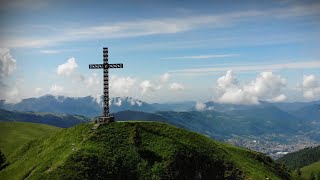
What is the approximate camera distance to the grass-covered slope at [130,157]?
268ft

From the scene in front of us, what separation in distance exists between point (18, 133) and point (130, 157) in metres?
100

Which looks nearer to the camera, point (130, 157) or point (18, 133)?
point (130, 157)

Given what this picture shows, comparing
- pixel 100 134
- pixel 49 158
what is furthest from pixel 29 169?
pixel 100 134

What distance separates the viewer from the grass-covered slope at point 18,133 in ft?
502

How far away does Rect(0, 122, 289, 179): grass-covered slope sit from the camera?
268 ft

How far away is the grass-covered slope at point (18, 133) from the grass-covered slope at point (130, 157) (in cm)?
5116

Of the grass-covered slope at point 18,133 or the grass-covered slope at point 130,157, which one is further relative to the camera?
the grass-covered slope at point 18,133

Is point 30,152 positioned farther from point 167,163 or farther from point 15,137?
point 15,137

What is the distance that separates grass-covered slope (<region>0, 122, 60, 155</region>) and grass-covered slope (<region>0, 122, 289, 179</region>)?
168 ft

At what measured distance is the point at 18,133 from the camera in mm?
172250

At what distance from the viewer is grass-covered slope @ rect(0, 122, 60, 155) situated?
6022 inches

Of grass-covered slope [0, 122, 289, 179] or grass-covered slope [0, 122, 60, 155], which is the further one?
grass-covered slope [0, 122, 60, 155]

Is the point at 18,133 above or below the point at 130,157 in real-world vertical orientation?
below

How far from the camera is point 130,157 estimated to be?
87.5 metres
